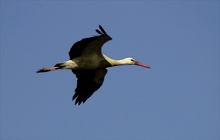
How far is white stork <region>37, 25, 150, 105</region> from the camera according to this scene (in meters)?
11.7

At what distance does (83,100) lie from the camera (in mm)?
12898

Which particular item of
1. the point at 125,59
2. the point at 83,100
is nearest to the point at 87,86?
the point at 83,100

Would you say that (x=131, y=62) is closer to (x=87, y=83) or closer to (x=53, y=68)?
(x=87, y=83)

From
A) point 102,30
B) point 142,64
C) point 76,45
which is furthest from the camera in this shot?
point 142,64

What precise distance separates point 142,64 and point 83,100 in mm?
1993

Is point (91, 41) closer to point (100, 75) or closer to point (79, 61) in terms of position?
point (79, 61)

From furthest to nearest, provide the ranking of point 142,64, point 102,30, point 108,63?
point 142,64
point 108,63
point 102,30

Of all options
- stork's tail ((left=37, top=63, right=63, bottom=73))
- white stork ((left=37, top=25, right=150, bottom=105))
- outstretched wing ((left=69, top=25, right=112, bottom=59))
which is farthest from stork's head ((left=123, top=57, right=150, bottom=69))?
stork's tail ((left=37, top=63, right=63, bottom=73))

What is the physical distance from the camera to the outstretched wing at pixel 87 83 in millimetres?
12922

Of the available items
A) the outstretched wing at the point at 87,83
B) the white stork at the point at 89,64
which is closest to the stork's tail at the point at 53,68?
the white stork at the point at 89,64

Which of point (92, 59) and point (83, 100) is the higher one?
point (92, 59)

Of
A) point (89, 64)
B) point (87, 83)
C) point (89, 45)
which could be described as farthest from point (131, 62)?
point (89, 45)

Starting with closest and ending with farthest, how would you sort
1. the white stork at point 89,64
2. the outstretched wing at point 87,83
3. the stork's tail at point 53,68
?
the white stork at point 89,64 < the stork's tail at point 53,68 < the outstretched wing at point 87,83

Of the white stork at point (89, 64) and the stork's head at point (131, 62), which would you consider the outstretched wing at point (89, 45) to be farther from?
the stork's head at point (131, 62)
